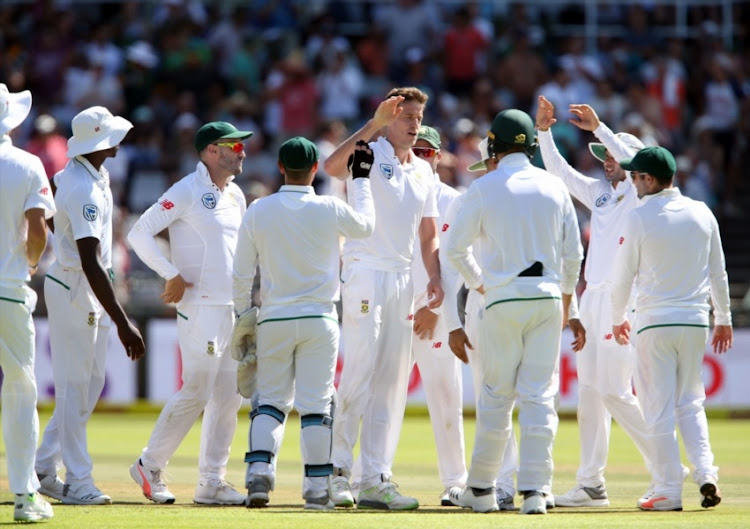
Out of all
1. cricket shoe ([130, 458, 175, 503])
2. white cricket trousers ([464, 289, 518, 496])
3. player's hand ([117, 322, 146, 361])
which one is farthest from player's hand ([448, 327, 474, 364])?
cricket shoe ([130, 458, 175, 503])

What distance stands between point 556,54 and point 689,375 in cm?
1545

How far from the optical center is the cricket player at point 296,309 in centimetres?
882

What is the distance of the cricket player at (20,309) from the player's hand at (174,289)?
1.43 metres

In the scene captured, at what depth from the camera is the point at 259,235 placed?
29.2 ft

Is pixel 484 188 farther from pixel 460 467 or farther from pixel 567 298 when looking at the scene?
pixel 460 467

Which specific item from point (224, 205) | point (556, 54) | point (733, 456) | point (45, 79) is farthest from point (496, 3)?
point (224, 205)

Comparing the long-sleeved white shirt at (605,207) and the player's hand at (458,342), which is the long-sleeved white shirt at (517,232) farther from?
the long-sleeved white shirt at (605,207)

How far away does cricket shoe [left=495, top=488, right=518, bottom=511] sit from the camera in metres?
9.28

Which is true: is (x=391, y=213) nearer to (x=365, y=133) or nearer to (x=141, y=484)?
(x=365, y=133)

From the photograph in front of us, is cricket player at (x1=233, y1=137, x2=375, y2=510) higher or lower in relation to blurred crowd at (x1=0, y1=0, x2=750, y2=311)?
lower

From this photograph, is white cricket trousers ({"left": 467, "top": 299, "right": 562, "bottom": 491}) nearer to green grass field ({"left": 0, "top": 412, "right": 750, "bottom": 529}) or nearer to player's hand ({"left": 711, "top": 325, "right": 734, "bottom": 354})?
green grass field ({"left": 0, "top": 412, "right": 750, "bottom": 529})

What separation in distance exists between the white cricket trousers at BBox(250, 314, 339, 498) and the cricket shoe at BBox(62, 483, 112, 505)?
1.23 m

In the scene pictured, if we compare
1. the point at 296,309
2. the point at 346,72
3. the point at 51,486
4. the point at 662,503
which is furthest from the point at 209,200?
the point at 346,72

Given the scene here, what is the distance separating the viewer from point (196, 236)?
387 inches
